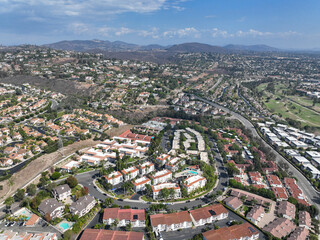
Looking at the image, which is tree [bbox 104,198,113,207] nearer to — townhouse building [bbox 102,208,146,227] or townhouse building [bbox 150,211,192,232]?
townhouse building [bbox 102,208,146,227]

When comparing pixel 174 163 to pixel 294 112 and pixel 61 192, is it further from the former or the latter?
pixel 294 112

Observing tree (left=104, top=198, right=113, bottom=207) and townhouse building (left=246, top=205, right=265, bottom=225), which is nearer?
townhouse building (left=246, top=205, right=265, bottom=225)

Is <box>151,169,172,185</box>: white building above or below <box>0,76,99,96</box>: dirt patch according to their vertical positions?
below

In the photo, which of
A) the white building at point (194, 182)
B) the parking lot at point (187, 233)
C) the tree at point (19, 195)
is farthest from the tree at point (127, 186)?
the tree at point (19, 195)

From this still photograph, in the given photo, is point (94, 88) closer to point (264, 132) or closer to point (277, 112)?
point (264, 132)

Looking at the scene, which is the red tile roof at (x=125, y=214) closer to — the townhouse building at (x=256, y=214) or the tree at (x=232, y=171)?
the townhouse building at (x=256, y=214)

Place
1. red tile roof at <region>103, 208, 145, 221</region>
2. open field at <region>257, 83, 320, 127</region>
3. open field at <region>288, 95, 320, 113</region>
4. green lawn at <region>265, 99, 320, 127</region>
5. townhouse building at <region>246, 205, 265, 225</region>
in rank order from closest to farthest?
red tile roof at <region>103, 208, 145, 221</region> < townhouse building at <region>246, 205, 265, 225</region> < green lawn at <region>265, 99, 320, 127</region> < open field at <region>257, 83, 320, 127</region> < open field at <region>288, 95, 320, 113</region>

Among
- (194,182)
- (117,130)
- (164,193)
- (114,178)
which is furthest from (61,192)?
(117,130)

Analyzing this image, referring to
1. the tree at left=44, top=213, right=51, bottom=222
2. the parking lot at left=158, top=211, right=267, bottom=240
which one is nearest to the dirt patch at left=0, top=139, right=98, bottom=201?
the tree at left=44, top=213, right=51, bottom=222

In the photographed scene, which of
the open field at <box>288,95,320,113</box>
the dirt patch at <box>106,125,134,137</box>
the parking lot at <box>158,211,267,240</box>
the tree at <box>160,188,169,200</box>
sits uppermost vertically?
the open field at <box>288,95,320,113</box>
